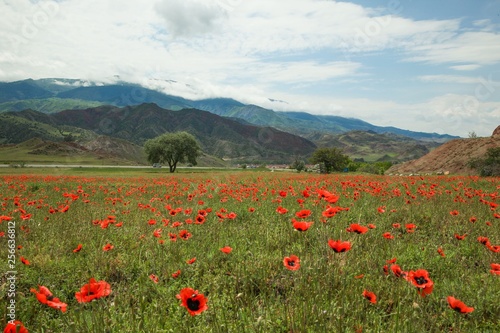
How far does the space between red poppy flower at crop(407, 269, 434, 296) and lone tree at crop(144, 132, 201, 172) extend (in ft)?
205

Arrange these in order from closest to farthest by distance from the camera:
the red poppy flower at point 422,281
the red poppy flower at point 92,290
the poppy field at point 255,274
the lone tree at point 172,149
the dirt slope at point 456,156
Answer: the red poppy flower at point 92,290 → the red poppy flower at point 422,281 → the poppy field at point 255,274 → the dirt slope at point 456,156 → the lone tree at point 172,149

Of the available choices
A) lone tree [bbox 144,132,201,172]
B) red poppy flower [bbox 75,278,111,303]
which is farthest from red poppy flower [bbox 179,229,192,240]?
lone tree [bbox 144,132,201,172]

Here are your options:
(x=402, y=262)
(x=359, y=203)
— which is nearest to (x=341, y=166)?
(x=359, y=203)

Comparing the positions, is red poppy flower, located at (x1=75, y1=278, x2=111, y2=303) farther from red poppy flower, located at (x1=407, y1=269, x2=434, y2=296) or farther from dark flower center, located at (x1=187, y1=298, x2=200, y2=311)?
red poppy flower, located at (x1=407, y1=269, x2=434, y2=296)

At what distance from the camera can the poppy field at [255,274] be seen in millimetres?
2988

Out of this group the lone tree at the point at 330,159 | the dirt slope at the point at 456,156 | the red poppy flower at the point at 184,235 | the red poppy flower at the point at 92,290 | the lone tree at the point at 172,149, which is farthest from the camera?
the lone tree at the point at 330,159

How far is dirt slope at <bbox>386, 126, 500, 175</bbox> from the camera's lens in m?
45.8

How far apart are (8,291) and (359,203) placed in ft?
27.4

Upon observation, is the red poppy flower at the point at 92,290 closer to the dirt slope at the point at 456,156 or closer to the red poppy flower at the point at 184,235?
the red poppy flower at the point at 184,235

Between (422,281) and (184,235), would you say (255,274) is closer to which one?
(184,235)

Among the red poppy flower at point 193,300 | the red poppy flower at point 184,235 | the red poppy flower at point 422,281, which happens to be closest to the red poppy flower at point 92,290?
the red poppy flower at point 193,300

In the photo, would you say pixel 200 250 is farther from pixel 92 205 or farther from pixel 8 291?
pixel 92 205

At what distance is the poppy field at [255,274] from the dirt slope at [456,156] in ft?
141

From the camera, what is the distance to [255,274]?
176 inches
